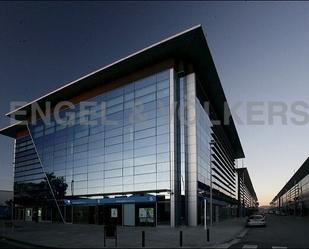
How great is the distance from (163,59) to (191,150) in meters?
10.2

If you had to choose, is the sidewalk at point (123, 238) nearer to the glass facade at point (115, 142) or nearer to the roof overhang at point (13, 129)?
the glass facade at point (115, 142)

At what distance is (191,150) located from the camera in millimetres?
43031

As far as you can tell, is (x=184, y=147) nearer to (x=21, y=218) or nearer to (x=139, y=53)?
(x=139, y=53)

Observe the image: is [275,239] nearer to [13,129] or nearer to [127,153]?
[127,153]

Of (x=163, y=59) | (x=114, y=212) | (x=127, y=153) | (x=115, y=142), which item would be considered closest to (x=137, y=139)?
(x=127, y=153)

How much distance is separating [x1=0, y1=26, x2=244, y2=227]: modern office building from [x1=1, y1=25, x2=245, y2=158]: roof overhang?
10cm

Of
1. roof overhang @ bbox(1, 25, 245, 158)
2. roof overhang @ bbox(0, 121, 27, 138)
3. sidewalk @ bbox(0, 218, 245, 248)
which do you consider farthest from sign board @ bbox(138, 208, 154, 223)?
roof overhang @ bbox(0, 121, 27, 138)

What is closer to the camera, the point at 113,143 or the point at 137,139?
the point at 137,139

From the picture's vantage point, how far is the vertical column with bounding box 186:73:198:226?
137ft

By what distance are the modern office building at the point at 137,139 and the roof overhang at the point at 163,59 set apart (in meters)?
0.10

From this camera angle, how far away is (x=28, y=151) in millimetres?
66250

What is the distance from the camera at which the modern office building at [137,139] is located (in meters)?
41.3

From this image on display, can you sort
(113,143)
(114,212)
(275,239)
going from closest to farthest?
(275,239), (114,212), (113,143)

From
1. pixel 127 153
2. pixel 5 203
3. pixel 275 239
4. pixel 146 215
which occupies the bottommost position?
pixel 5 203
